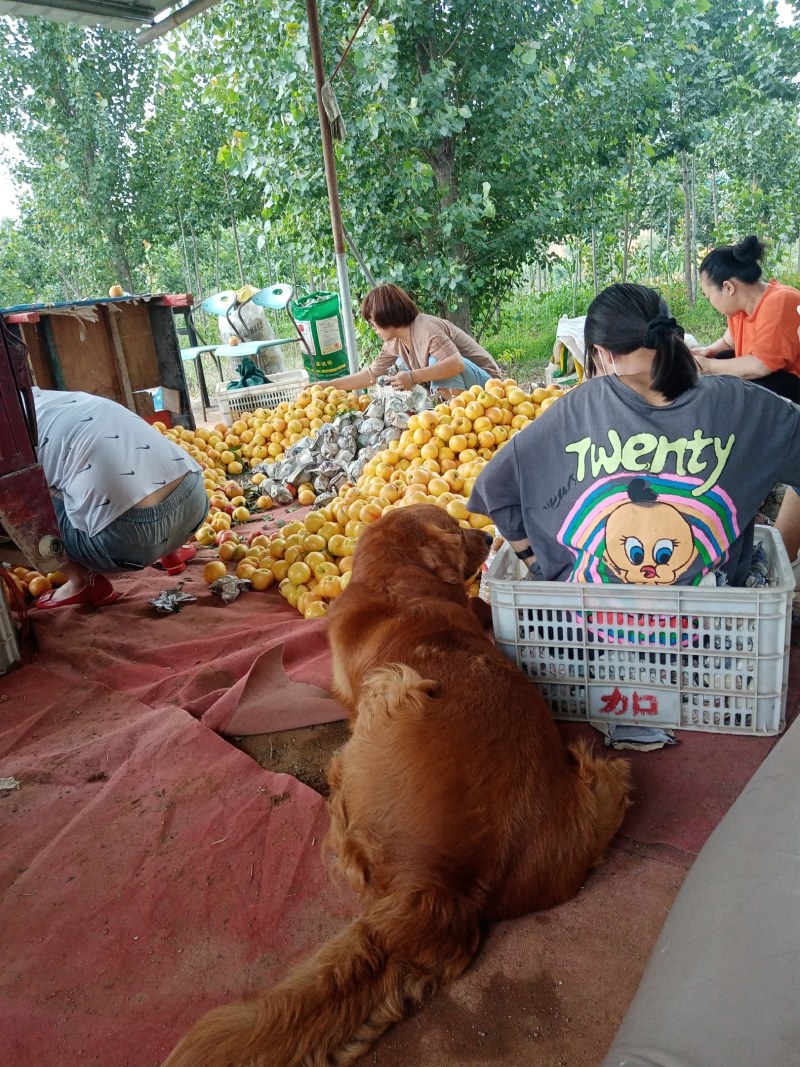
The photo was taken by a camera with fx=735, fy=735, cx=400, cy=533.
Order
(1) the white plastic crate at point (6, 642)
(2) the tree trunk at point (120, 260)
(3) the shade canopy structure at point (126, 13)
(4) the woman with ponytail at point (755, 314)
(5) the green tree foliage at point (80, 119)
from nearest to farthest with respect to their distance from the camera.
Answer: (1) the white plastic crate at point (6, 642)
(4) the woman with ponytail at point (755, 314)
(3) the shade canopy structure at point (126, 13)
(5) the green tree foliage at point (80, 119)
(2) the tree trunk at point (120, 260)

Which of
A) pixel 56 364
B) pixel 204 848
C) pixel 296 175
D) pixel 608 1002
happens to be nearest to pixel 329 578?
pixel 204 848

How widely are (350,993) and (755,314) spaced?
156 inches

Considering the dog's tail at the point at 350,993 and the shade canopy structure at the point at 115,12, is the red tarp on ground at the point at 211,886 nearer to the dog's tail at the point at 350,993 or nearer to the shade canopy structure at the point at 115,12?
the dog's tail at the point at 350,993

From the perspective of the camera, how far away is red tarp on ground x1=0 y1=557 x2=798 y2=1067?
170cm

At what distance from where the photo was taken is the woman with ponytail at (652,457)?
232cm

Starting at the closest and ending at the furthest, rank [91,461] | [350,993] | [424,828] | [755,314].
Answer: [350,993] → [424,828] → [91,461] → [755,314]

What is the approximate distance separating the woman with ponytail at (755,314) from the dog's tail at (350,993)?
3222 mm

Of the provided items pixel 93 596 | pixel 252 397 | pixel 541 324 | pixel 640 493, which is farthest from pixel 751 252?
pixel 541 324

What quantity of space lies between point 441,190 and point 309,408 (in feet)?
15.6

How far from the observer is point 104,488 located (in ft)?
13.2

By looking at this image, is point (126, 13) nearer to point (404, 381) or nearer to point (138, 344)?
point (138, 344)

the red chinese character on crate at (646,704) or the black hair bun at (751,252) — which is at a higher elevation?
the black hair bun at (751,252)

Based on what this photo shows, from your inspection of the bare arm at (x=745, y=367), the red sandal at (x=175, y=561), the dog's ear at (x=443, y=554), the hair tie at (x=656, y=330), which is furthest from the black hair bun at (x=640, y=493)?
the red sandal at (x=175, y=561)

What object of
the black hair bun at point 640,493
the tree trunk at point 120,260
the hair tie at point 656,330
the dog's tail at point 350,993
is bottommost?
the dog's tail at point 350,993
